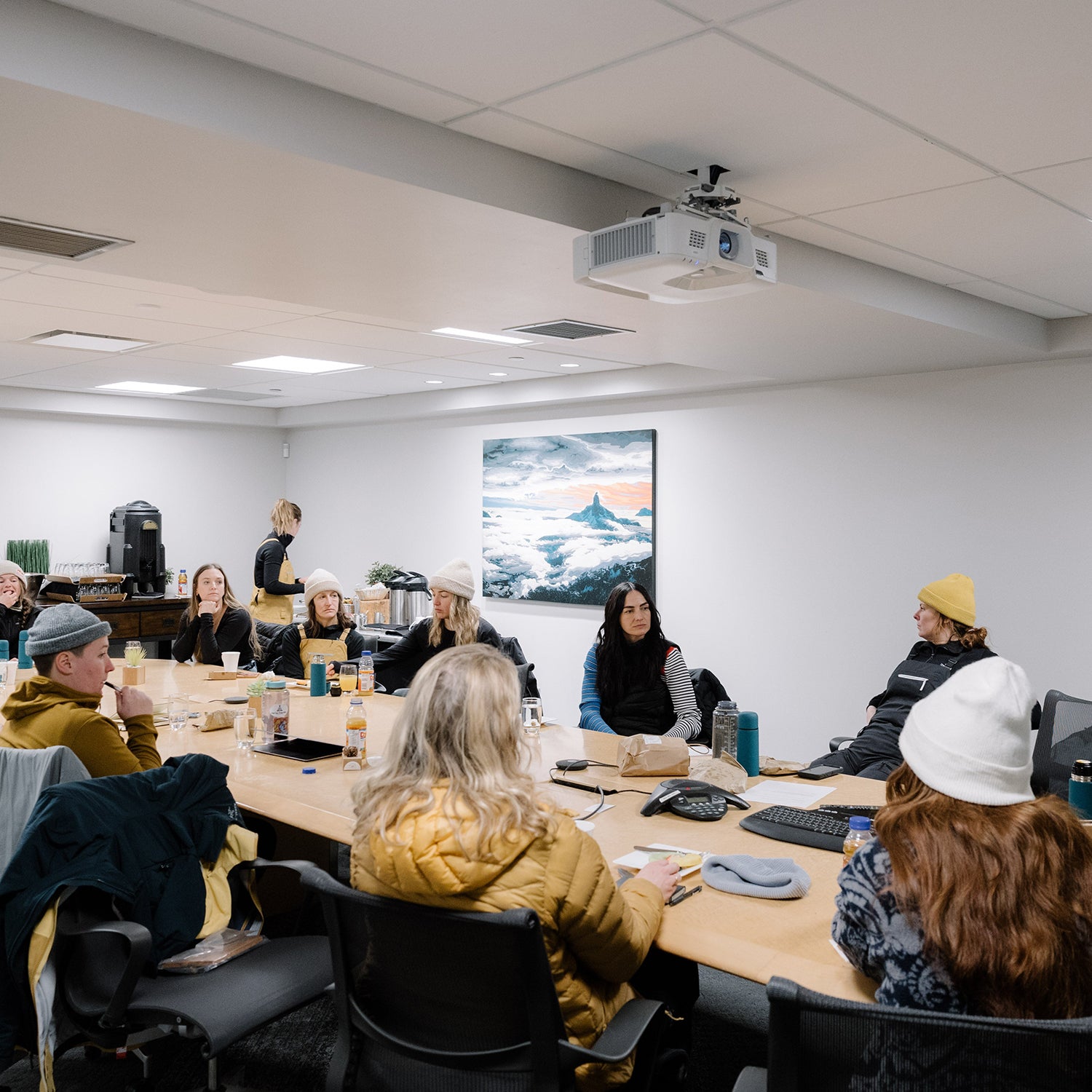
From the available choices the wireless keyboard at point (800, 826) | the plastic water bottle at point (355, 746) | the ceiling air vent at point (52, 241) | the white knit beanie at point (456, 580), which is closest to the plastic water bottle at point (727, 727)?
the wireless keyboard at point (800, 826)

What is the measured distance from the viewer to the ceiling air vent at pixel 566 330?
15.3 ft

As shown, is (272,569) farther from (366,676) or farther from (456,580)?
(366,676)

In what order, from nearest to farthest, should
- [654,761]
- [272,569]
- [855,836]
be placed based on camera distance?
[855,836] < [654,761] < [272,569]

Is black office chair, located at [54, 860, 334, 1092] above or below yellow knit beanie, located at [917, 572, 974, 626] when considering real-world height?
below

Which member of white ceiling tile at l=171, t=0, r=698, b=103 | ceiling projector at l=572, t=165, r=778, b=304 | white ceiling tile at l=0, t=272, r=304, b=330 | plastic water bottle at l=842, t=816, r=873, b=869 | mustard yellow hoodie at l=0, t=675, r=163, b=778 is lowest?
plastic water bottle at l=842, t=816, r=873, b=869

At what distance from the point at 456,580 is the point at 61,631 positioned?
233 centimetres

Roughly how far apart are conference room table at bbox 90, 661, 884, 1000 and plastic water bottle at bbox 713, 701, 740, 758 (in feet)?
0.45

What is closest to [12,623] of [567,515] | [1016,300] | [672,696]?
[567,515]

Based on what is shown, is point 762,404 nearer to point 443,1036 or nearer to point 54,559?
point 443,1036

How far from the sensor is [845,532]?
603 cm

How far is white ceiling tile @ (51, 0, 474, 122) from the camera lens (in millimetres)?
2020

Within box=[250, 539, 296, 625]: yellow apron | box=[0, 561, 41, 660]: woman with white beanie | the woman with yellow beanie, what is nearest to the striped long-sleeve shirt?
the woman with yellow beanie

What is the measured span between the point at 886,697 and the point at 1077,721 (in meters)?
0.74

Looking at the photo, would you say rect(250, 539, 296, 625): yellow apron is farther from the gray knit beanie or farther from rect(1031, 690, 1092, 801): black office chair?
rect(1031, 690, 1092, 801): black office chair
